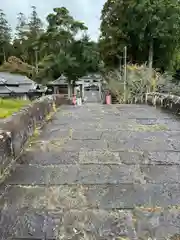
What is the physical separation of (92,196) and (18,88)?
28715 millimetres

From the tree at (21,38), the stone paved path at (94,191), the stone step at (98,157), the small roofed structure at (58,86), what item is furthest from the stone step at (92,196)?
the tree at (21,38)

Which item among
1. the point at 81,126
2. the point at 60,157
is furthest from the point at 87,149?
the point at 81,126

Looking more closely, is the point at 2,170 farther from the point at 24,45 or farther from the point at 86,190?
the point at 24,45

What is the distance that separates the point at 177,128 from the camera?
3.79m

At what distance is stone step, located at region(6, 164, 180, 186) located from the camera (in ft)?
6.41

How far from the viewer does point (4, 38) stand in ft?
169

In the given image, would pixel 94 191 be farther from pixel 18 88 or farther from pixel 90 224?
pixel 18 88

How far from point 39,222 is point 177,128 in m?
2.78

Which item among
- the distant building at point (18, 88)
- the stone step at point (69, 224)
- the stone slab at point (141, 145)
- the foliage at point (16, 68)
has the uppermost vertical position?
the foliage at point (16, 68)

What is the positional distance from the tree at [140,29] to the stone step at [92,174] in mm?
23012

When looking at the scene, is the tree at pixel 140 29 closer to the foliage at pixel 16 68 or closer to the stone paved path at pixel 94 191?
the foliage at pixel 16 68

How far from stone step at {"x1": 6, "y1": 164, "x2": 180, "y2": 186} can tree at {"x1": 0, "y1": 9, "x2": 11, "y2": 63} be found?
161 ft

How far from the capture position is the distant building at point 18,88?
90.3 feet

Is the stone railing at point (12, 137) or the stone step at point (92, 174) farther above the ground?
the stone railing at point (12, 137)
